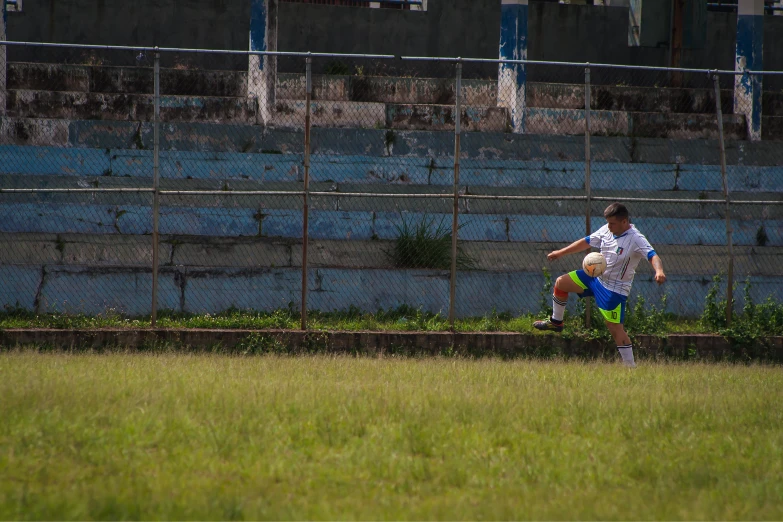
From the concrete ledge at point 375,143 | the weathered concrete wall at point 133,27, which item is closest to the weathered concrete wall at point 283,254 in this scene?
the concrete ledge at point 375,143

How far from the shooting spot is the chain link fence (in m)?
11.2

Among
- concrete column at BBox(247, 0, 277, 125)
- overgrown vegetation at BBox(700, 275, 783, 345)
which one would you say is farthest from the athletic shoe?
concrete column at BBox(247, 0, 277, 125)

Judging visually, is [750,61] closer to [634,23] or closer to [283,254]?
[634,23]

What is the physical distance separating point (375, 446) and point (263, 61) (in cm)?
867

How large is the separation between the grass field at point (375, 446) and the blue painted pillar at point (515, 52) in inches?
254

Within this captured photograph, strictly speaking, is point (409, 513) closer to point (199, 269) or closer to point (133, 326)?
point (133, 326)

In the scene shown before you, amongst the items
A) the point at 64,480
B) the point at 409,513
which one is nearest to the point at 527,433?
the point at 409,513

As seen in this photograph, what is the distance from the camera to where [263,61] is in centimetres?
1289

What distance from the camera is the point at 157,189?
1017 cm

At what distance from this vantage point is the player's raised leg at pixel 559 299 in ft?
31.8

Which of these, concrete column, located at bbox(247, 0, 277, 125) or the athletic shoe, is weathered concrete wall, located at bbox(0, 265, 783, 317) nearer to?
the athletic shoe

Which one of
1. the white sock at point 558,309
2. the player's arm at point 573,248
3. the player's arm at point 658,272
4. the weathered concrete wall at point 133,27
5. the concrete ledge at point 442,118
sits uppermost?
the weathered concrete wall at point 133,27

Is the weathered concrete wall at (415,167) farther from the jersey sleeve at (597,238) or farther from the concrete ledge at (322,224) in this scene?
the jersey sleeve at (597,238)

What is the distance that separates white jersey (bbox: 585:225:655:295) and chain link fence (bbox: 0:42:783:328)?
1.15 meters
